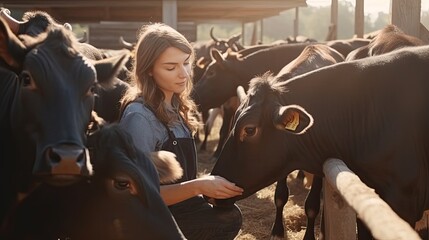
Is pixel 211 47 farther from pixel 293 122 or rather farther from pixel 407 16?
pixel 293 122

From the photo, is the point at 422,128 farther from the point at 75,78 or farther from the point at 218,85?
the point at 218,85

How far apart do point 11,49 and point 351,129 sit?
281cm

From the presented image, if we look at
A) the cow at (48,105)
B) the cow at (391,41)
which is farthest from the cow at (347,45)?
the cow at (48,105)

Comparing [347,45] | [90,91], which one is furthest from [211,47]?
[90,91]

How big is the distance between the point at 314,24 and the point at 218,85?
102m

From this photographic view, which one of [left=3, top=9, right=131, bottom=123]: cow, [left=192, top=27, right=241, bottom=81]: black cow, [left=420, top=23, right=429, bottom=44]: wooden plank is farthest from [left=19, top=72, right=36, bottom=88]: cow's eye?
[left=192, top=27, right=241, bottom=81]: black cow

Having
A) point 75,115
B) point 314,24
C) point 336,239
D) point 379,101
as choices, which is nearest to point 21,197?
point 75,115

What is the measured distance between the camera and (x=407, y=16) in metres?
6.64

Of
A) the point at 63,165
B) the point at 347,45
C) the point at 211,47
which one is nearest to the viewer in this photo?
the point at 63,165

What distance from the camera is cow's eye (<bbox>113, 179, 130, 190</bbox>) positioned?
3129 mm

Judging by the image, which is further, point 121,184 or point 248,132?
point 248,132

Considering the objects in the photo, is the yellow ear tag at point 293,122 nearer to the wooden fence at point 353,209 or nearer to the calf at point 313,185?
the wooden fence at point 353,209

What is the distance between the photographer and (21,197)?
3398 millimetres

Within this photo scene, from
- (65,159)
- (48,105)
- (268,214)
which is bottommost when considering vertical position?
(268,214)
